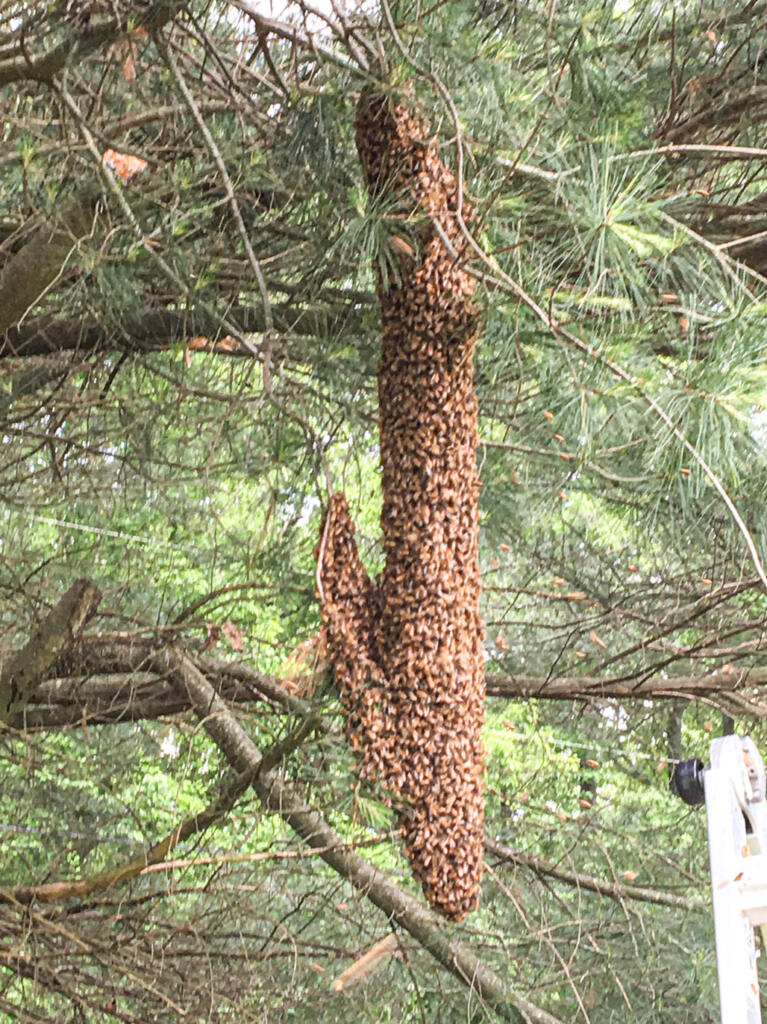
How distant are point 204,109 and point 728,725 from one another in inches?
134

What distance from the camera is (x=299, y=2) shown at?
170 centimetres

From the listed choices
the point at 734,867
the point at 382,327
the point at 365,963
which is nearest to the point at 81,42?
the point at 382,327

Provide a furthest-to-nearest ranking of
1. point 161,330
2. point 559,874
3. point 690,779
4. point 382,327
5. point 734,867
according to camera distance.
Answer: point 559,874 < point 161,330 < point 382,327 < point 690,779 < point 734,867

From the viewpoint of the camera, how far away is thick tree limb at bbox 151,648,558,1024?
2.57 metres

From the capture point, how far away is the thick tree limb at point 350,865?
2.57m

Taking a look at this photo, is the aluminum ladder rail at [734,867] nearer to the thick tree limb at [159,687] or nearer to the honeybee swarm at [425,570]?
the honeybee swarm at [425,570]

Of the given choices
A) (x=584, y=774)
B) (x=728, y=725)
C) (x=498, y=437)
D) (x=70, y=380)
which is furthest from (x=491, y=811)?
(x=70, y=380)

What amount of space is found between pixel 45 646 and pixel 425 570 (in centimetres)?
86

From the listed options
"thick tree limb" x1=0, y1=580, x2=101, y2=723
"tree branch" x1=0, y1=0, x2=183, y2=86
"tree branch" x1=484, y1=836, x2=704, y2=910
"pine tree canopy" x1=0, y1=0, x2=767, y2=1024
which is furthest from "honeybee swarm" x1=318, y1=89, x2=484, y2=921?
"tree branch" x1=484, y1=836, x2=704, y2=910

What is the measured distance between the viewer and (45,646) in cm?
232

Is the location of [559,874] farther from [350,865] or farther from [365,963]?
[365,963]

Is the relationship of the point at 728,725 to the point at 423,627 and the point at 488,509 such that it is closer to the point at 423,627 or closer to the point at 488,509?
the point at 488,509

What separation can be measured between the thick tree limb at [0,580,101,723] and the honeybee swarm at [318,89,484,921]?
56 centimetres

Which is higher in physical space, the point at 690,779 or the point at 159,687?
the point at 159,687
